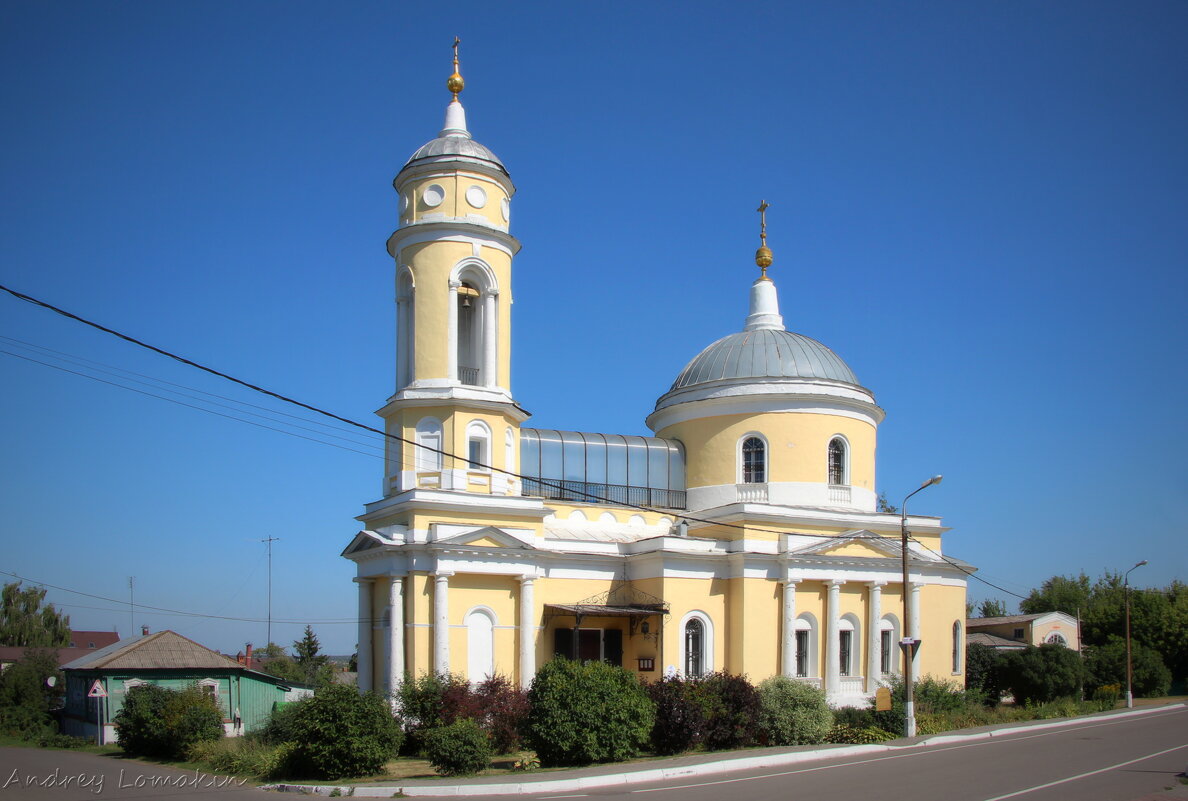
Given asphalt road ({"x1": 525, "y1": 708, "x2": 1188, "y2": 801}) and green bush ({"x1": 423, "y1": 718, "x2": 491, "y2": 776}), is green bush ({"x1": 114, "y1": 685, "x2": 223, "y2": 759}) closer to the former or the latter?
green bush ({"x1": 423, "y1": 718, "x2": 491, "y2": 776})

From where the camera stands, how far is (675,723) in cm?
2325

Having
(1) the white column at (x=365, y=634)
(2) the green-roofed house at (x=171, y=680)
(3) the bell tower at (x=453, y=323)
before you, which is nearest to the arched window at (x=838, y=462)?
(3) the bell tower at (x=453, y=323)

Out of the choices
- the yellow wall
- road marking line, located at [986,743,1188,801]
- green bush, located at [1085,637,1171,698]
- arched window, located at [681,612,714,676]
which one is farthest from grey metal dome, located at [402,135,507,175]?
green bush, located at [1085,637,1171,698]

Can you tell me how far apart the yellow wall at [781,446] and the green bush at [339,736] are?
625 inches

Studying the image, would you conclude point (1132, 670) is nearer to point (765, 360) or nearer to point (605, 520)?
point (765, 360)

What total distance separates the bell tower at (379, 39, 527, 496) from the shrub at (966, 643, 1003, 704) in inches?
828

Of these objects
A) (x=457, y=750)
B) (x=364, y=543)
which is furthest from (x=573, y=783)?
(x=364, y=543)

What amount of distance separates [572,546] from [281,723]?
365 inches

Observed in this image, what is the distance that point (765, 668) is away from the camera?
30.2 m

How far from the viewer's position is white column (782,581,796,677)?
3028 centimetres

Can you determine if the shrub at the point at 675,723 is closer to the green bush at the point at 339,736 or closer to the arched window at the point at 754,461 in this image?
the green bush at the point at 339,736

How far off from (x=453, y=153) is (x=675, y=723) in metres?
16.3

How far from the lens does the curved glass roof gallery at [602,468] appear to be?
105ft

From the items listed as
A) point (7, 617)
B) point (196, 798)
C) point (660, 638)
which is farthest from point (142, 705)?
point (7, 617)
